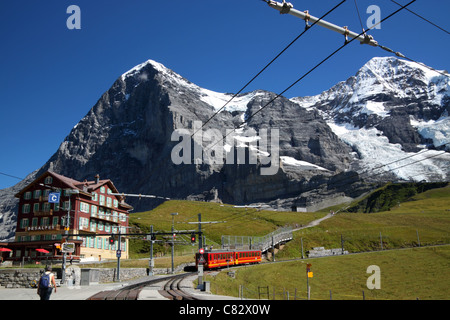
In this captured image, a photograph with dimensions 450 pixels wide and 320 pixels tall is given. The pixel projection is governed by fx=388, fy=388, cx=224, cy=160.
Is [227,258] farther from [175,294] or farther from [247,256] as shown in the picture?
[175,294]

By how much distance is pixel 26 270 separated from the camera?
1580 inches

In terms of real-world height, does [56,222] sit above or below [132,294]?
above

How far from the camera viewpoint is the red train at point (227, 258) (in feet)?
189

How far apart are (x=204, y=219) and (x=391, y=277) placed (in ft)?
205

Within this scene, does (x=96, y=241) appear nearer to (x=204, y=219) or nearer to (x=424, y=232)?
(x=204, y=219)

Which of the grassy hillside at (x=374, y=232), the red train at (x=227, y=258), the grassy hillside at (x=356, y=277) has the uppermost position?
the grassy hillside at (x=374, y=232)

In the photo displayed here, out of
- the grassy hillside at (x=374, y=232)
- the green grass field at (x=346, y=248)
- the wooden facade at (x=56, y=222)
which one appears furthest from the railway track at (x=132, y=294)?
the grassy hillside at (x=374, y=232)

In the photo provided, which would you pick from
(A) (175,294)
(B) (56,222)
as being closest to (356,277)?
(A) (175,294)

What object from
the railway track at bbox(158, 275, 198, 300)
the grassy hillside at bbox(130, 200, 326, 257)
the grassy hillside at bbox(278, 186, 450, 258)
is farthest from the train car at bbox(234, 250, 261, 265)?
the railway track at bbox(158, 275, 198, 300)

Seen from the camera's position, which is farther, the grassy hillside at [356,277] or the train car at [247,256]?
the train car at [247,256]

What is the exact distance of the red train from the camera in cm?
5759

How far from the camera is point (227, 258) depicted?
62.7 meters

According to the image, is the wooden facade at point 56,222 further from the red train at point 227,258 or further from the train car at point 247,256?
the train car at point 247,256
